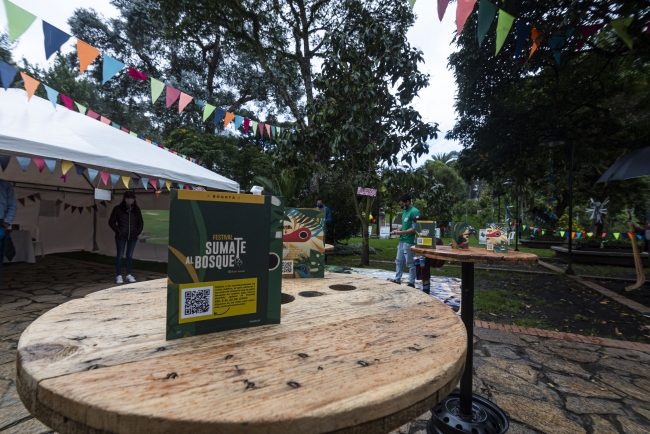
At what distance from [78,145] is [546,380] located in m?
5.71

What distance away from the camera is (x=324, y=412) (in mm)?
430

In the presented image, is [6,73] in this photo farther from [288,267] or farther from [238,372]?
[238,372]

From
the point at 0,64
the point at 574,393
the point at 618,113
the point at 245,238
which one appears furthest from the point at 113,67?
the point at 618,113

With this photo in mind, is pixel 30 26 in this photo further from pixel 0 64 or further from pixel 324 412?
pixel 324 412

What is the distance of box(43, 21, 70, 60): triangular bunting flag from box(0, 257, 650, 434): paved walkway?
299cm

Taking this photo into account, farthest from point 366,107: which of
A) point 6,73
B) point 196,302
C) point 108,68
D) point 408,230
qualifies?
point 196,302

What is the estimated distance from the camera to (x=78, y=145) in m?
4.18

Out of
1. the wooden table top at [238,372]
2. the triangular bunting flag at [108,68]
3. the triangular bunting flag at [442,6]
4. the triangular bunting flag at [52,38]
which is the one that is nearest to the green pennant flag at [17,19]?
the triangular bunting flag at [52,38]

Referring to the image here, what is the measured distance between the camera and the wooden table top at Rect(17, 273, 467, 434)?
0.42m

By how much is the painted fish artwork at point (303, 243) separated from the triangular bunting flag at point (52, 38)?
4.09m

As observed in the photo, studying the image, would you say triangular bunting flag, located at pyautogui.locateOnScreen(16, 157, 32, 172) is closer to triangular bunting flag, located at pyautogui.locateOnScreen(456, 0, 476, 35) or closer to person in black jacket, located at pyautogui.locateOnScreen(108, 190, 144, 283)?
person in black jacket, located at pyautogui.locateOnScreen(108, 190, 144, 283)

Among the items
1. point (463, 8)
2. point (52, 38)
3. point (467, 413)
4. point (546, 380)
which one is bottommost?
point (546, 380)

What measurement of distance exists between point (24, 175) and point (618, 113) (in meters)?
12.9

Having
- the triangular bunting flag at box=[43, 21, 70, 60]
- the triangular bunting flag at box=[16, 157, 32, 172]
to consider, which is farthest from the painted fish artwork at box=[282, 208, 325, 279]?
the triangular bunting flag at box=[16, 157, 32, 172]
